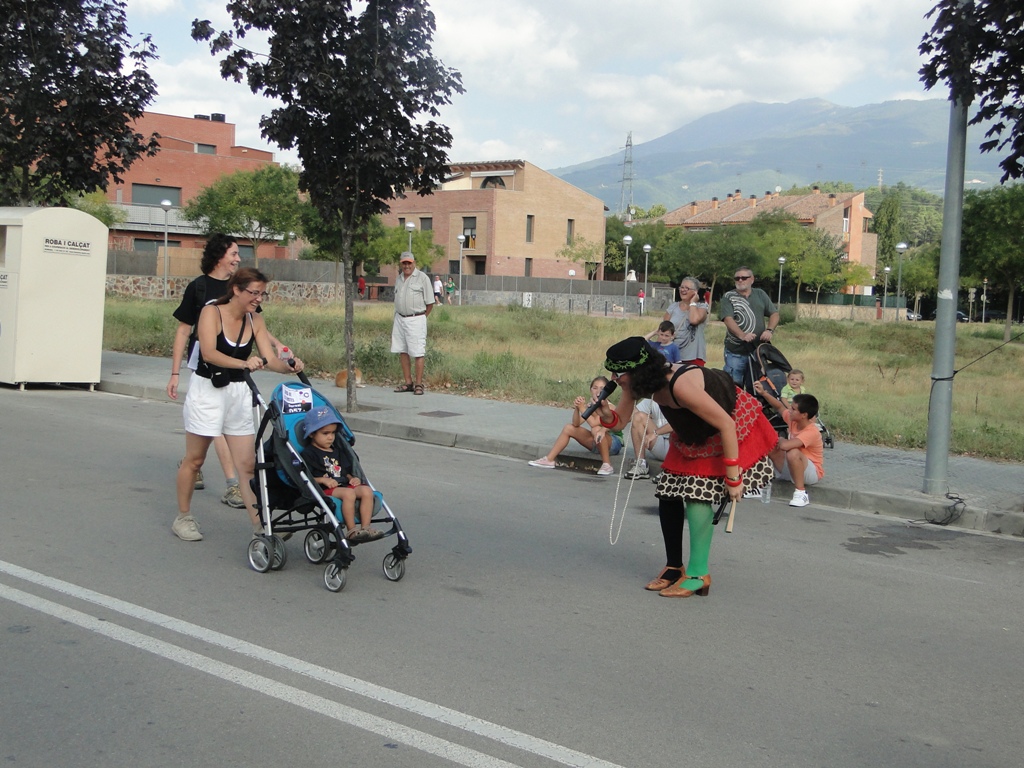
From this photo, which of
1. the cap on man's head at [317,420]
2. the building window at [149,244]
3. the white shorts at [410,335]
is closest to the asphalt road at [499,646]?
the cap on man's head at [317,420]

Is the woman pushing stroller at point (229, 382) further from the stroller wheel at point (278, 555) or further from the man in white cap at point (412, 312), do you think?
the man in white cap at point (412, 312)

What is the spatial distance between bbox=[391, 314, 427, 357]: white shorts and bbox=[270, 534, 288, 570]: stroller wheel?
29.9ft

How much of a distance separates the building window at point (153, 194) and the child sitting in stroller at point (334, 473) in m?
61.6

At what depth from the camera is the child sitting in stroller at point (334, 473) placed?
6105mm

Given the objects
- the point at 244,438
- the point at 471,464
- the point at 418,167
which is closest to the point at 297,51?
the point at 418,167

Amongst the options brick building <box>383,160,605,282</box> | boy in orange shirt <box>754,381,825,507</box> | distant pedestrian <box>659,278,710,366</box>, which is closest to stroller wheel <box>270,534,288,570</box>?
boy in orange shirt <box>754,381,825,507</box>

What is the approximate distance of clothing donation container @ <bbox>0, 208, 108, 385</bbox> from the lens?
1494 cm

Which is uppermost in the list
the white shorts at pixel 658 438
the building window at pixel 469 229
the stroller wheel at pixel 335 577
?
the building window at pixel 469 229

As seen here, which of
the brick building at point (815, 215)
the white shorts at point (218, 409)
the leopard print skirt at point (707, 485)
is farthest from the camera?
the brick building at point (815, 215)

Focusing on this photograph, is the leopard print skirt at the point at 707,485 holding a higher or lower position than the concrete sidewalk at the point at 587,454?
higher

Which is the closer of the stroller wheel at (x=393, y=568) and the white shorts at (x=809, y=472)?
the stroller wheel at (x=393, y=568)

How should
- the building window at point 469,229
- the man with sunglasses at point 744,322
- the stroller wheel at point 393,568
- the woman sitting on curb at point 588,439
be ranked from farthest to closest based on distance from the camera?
the building window at point 469,229 < the man with sunglasses at point 744,322 < the woman sitting on curb at point 588,439 < the stroller wheel at point 393,568

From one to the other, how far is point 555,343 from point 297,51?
1868 cm

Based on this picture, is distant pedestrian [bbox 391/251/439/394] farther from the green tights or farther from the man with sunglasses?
the green tights
